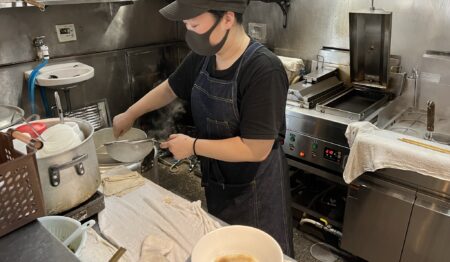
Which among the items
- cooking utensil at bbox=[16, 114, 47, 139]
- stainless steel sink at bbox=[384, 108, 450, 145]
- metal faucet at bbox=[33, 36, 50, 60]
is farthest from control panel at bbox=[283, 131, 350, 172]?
metal faucet at bbox=[33, 36, 50, 60]

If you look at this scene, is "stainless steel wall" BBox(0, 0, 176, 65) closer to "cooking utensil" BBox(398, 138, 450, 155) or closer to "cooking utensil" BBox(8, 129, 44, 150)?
"cooking utensil" BBox(8, 129, 44, 150)

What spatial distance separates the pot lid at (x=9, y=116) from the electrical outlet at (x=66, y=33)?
1.22 meters

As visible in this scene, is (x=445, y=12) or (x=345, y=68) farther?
(x=345, y=68)

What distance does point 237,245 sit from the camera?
38.9 inches

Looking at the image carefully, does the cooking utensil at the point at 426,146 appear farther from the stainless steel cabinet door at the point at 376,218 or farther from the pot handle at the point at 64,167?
the pot handle at the point at 64,167

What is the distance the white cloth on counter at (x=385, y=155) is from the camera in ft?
5.68

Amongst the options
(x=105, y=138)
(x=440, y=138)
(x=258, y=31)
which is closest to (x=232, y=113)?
(x=105, y=138)

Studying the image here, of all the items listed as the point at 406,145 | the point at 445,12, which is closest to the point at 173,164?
the point at 406,145

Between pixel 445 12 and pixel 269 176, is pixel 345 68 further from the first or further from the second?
pixel 269 176

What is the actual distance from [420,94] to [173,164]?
229cm

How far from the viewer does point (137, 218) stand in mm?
1295

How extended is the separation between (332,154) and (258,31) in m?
1.38

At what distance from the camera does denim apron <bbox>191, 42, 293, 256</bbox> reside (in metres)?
1.43

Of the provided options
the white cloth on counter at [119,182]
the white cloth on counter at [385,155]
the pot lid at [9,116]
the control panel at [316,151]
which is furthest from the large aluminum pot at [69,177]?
the control panel at [316,151]
